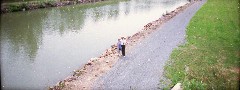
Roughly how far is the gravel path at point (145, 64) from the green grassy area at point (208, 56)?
934 mm

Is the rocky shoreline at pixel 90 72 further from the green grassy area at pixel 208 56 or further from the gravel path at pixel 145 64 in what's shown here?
the green grassy area at pixel 208 56

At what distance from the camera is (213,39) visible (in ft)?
108

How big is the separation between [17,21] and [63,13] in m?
10.3

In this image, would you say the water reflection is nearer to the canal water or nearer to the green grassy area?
the canal water

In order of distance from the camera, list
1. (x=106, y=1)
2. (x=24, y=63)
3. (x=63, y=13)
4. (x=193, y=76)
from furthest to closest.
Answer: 1. (x=106, y=1)
2. (x=63, y=13)
3. (x=24, y=63)
4. (x=193, y=76)

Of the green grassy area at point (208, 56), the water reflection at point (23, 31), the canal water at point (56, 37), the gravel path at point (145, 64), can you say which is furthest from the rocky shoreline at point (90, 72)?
the water reflection at point (23, 31)

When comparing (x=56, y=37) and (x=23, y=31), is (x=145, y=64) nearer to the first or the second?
(x=56, y=37)

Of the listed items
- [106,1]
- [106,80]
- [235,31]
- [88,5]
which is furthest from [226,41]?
[106,1]

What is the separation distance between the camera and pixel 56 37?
37812 mm

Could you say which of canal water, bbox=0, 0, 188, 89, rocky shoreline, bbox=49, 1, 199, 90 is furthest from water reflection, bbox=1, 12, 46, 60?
rocky shoreline, bbox=49, 1, 199, 90

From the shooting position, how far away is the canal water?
25.8m

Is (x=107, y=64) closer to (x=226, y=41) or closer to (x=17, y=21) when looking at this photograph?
(x=226, y=41)

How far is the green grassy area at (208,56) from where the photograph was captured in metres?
20.9

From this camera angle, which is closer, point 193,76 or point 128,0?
point 193,76
